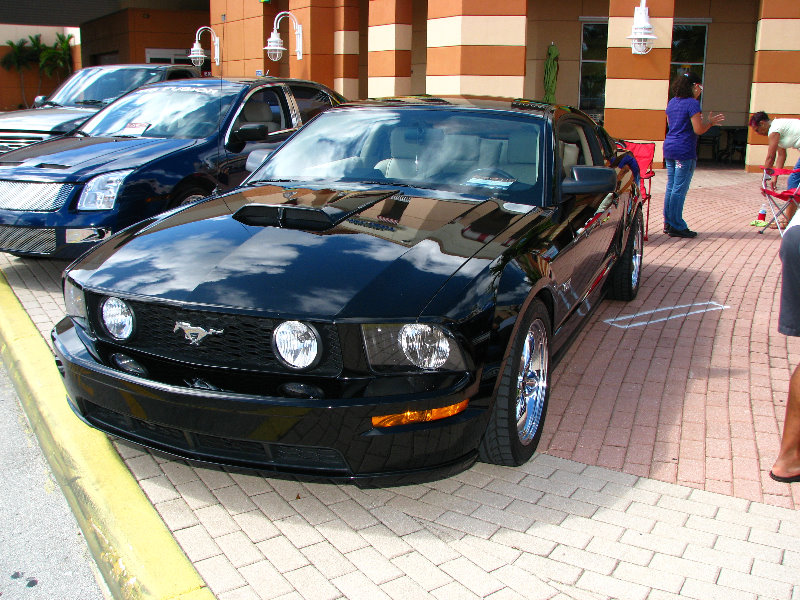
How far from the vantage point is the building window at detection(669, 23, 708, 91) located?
19.5 m

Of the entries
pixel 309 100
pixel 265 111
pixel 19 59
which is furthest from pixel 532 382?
pixel 19 59

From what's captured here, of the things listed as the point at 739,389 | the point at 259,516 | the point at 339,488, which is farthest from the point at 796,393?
the point at 259,516

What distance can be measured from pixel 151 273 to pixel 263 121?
495 cm

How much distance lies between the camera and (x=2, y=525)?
11.3 ft

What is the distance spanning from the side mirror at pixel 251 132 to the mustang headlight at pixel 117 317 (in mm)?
3818

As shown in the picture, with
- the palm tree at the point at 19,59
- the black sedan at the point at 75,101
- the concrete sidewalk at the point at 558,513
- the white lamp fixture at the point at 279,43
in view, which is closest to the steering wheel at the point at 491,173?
the concrete sidewalk at the point at 558,513

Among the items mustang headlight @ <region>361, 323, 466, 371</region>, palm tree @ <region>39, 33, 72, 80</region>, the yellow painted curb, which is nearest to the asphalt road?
the yellow painted curb

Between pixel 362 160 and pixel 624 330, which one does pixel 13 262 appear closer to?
pixel 362 160

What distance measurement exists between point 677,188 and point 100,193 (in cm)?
682

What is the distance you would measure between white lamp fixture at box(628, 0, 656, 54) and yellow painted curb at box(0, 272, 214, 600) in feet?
46.3

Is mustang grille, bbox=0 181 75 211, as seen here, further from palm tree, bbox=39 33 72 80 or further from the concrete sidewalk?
palm tree, bbox=39 33 72 80

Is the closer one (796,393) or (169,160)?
(796,393)

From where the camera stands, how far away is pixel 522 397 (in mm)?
3719

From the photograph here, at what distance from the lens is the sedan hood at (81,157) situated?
6426mm
